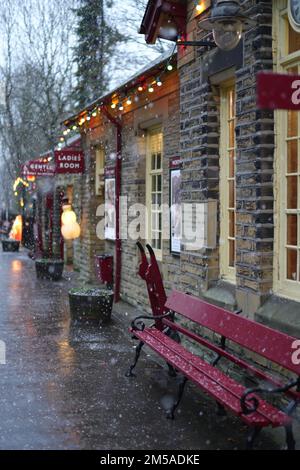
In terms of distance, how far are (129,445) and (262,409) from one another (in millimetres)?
1117

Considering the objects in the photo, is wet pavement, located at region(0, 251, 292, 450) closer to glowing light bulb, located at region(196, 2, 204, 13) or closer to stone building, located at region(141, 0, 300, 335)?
stone building, located at region(141, 0, 300, 335)

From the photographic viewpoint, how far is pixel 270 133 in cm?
586

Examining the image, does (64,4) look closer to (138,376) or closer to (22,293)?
(22,293)

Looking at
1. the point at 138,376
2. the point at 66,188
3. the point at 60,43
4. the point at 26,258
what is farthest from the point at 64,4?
the point at 138,376

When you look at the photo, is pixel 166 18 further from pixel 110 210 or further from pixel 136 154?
pixel 110 210

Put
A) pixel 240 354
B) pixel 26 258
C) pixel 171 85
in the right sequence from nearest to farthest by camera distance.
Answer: pixel 240 354
pixel 171 85
pixel 26 258

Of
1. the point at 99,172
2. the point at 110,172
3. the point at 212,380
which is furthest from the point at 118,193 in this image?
the point at 212,380

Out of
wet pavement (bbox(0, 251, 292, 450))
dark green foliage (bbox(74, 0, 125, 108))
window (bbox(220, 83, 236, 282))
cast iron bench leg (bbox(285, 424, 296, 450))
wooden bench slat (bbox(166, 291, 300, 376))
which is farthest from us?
dark green foliage (bbox(74, 0, 125, 108))

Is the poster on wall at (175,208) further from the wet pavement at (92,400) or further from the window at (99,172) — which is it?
the window at (99,172)

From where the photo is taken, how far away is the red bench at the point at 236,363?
4.44 metres

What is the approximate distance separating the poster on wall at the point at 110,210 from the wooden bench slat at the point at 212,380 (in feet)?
20.1

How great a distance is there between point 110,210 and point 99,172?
1.92 metres

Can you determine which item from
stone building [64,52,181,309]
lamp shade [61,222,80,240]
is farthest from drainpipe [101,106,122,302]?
lamp shade [61,222,80,240]

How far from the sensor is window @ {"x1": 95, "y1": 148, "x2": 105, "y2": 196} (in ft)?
49.4
